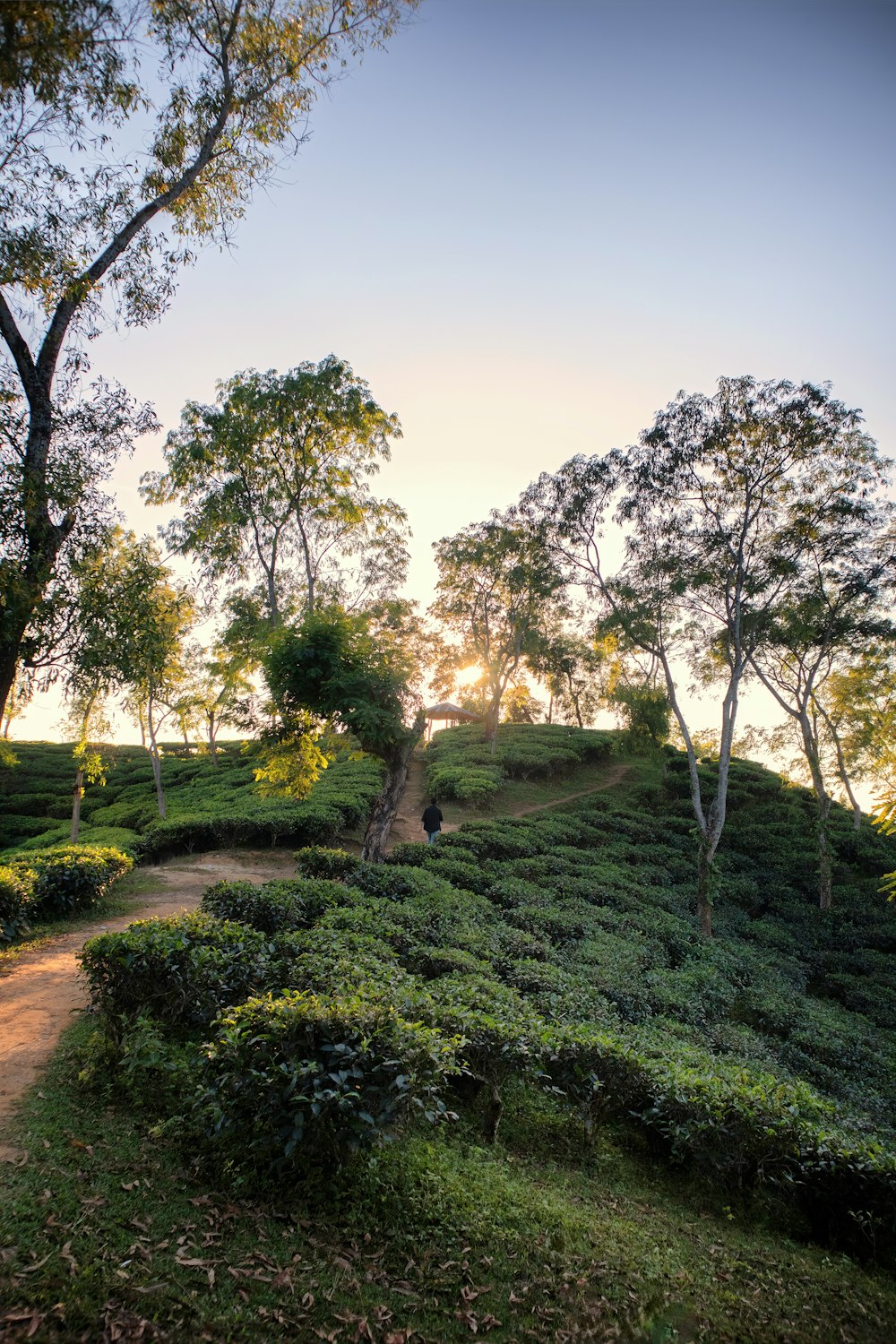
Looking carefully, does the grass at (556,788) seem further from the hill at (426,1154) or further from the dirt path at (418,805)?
the hill at (426,1154)

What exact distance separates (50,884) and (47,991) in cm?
341

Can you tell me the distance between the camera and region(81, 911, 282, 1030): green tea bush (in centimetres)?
554

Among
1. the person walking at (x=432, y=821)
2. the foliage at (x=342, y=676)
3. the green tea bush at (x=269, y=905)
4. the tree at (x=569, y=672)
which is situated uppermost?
the tree at (x=569, y=672)

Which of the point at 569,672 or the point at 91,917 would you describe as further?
the point at 569,672

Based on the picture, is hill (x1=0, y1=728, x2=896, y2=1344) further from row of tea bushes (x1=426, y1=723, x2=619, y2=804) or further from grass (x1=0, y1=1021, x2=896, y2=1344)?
row of tea bushes (x1=426, y1=723, x2=619, y2=804)

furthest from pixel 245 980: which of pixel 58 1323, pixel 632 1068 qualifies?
pixel 632 1068

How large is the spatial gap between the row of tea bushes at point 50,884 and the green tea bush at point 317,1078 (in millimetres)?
6918

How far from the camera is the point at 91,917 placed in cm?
1070

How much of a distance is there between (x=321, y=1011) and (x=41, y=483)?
6258 millimetres

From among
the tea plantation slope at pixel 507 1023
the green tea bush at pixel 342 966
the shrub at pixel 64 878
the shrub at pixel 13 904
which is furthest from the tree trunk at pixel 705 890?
the shrub at pixel 13 904

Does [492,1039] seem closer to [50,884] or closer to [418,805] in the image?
[50,884]

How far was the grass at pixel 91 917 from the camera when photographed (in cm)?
889

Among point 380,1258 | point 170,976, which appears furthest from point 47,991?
point 380,1258

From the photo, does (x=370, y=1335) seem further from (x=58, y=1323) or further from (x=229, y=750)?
(x=229, y=750)
